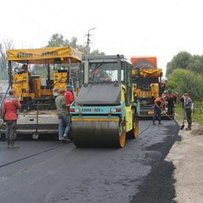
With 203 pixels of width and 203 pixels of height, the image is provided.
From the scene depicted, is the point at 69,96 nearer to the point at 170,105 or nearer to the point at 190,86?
the point at 170,105

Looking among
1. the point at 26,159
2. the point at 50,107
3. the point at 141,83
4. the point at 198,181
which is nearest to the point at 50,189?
the point at 198,181

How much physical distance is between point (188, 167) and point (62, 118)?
556 centimetres

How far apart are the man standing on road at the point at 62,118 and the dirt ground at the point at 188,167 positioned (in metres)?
3.26

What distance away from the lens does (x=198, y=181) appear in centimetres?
843

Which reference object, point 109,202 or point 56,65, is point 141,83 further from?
point 109,202

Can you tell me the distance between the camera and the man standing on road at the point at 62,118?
47.9 feet

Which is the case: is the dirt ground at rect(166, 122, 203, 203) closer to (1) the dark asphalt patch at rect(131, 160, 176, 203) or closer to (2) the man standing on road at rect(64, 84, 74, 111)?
(1) the dark asphalt patch at rect(131, 160, 176, 203)

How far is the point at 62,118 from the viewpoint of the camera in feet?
47.9

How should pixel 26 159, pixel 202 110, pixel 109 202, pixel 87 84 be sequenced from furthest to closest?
pixel 202 110 → pixel 87 84 → pixel 26 159 → pixel 109 202

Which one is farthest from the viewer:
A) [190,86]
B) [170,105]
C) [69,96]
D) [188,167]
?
[190,86]

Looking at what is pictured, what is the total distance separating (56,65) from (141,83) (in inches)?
445

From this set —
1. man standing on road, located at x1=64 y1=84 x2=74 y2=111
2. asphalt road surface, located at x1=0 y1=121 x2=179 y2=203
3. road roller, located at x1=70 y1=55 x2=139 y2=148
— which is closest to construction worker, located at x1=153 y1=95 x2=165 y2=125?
man standing on road, located at x1=64 y1=84 x2=74 y2=111

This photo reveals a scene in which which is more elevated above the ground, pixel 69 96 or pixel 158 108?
pixel 69 96

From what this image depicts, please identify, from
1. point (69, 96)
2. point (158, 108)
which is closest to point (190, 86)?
point (158, 108)
